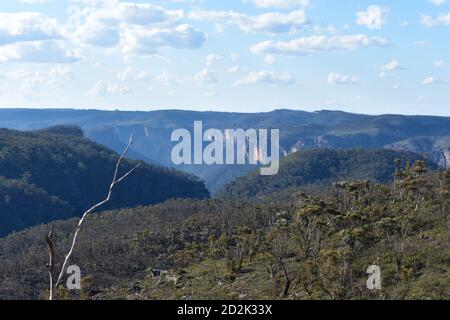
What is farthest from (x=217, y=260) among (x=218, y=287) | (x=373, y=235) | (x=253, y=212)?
(x=253, y=212)

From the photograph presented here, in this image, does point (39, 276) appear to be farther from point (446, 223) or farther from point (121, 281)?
point (446, 223)

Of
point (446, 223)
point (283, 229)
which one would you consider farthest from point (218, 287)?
point (446, 223)

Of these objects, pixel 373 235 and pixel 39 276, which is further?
pixel 39 276

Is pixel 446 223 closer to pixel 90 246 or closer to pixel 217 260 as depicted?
pixel 217 260
